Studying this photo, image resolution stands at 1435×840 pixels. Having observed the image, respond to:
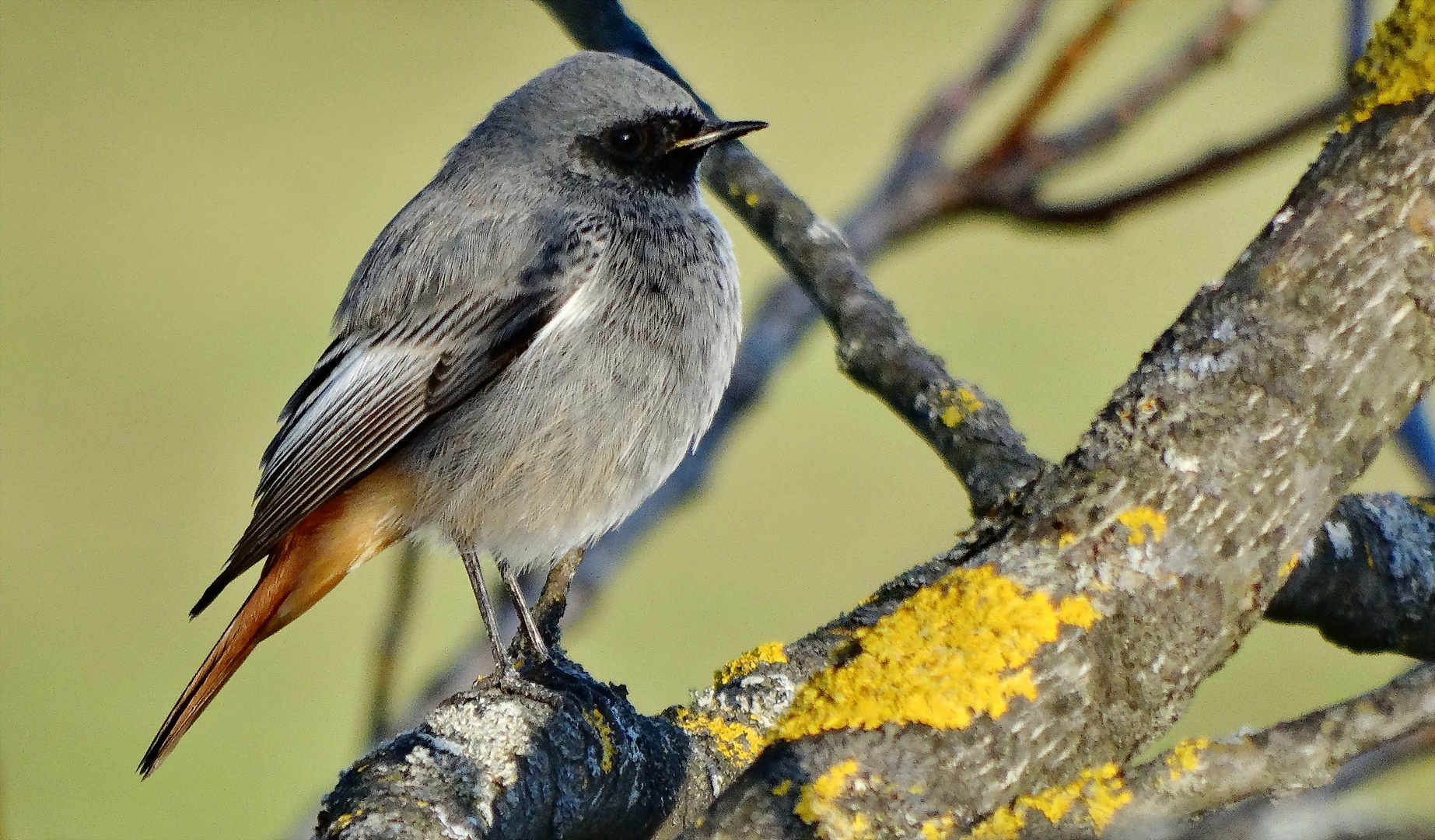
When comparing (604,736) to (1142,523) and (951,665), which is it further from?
(1142,523)

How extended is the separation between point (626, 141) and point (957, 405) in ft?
4.40

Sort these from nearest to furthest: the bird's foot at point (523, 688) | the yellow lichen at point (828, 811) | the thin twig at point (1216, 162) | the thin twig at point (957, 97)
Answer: the yellow lichen at point (828, 811)
the bird's foot at point (523, 688)
the thin twig at point (1216, 162)
the thin twig at point (957, 97)

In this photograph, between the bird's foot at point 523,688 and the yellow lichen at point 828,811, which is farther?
the bird's foot at point 523,688

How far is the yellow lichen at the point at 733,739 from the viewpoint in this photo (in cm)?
233

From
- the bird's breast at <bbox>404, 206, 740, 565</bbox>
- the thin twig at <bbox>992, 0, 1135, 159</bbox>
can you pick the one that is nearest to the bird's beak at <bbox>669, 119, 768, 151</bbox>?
the bird's breast at <bbox>404, 206, 740, 565</bbox>

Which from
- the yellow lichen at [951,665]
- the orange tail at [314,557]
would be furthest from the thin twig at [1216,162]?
the orange tail at [314,557]

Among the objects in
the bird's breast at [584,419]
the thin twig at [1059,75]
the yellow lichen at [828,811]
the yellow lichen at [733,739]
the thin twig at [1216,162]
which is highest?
the thin twig at [1059,75]

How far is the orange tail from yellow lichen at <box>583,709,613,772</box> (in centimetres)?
128

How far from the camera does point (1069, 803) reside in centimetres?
182

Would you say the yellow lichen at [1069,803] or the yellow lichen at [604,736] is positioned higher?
the yellow lichen at [604,736]

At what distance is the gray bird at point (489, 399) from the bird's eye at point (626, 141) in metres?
0.28

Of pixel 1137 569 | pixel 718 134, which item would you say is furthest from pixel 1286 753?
pixel 718 134

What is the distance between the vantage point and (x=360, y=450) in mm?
3238

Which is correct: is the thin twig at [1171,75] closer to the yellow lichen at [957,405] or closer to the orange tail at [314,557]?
the yellow lichen at [957,405]
